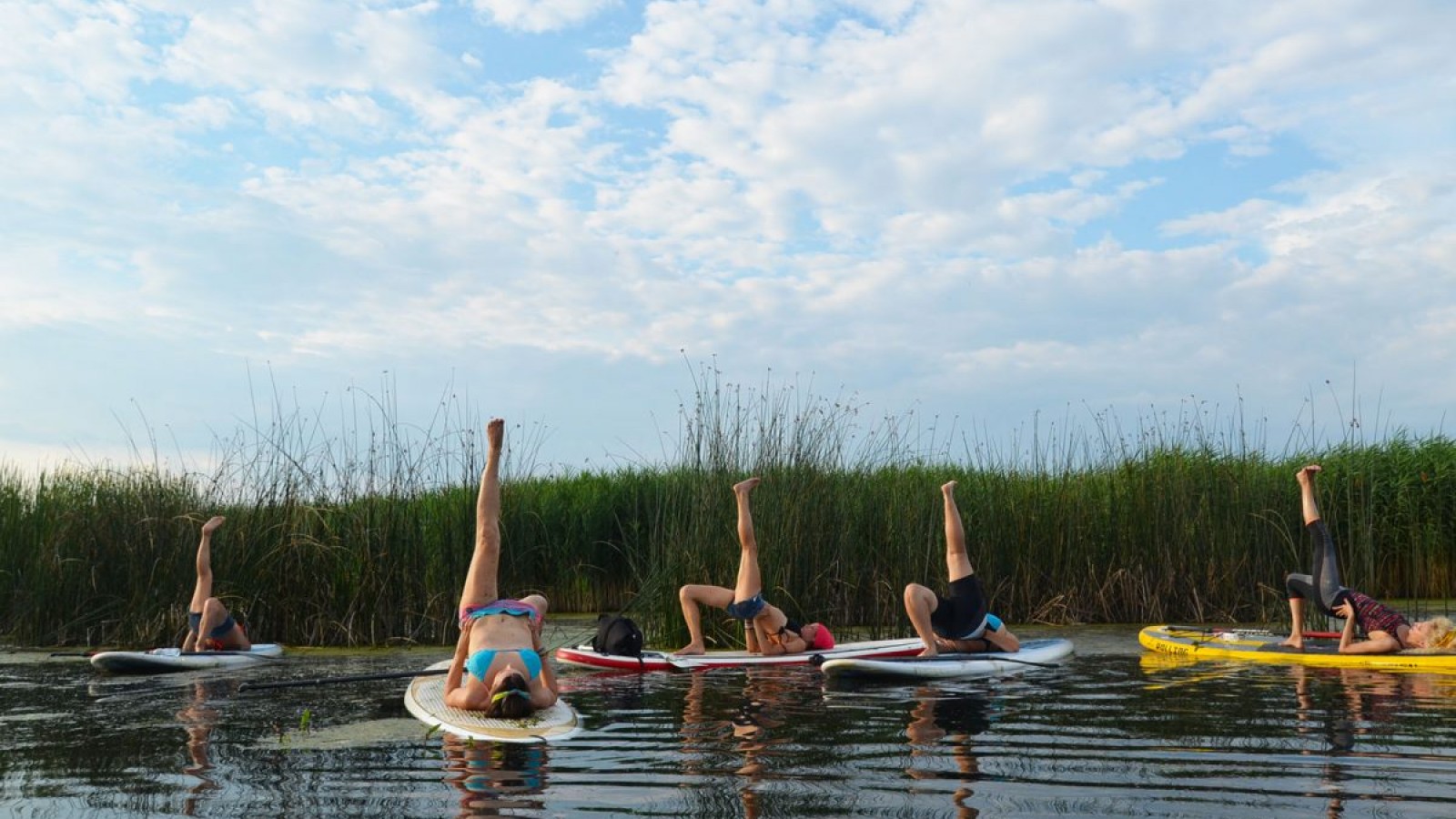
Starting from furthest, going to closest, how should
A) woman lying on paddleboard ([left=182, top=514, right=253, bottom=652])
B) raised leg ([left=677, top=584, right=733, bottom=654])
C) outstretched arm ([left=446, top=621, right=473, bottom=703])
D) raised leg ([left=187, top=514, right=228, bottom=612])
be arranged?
raised leg ([left=187, top=514, right=228, bottom=612]) → woman lying on paddleboard ([left=182, top=514, right=253, bottom=652]) → raised leg ([left=677, top=584, right=733, bottom=654]) → outstretched arm ([left=446, top=621, right=473, bottom=703])

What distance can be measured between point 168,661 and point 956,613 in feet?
20.7

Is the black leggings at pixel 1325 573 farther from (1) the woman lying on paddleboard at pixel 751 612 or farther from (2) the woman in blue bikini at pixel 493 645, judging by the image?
(2) the woman in blue bikini at pixel 493 645

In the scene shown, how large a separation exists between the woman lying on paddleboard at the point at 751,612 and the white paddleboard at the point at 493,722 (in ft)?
8.52

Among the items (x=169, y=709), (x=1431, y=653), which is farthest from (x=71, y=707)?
(x=1431, y=653)

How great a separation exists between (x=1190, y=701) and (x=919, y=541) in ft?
13.1

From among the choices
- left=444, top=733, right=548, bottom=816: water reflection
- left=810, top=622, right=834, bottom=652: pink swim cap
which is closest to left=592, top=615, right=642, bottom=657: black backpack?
left=810, top=622, right=834, bottom=652: pink swim cap

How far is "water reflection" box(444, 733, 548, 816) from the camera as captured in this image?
4602 millimetres

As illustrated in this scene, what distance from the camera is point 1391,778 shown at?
15.8 ft

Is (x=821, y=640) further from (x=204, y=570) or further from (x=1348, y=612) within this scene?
(x=204, y=570)

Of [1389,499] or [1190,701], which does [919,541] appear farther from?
[1389,499]

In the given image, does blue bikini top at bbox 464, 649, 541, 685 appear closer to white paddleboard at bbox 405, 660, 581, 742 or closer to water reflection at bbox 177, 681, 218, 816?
white paddleboard at bbox 405, 660, 581, 742

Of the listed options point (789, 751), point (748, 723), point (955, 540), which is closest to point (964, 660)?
point (955, 540)

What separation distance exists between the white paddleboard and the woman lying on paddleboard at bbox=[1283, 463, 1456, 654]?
6.11 m

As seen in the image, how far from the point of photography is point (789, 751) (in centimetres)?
564
